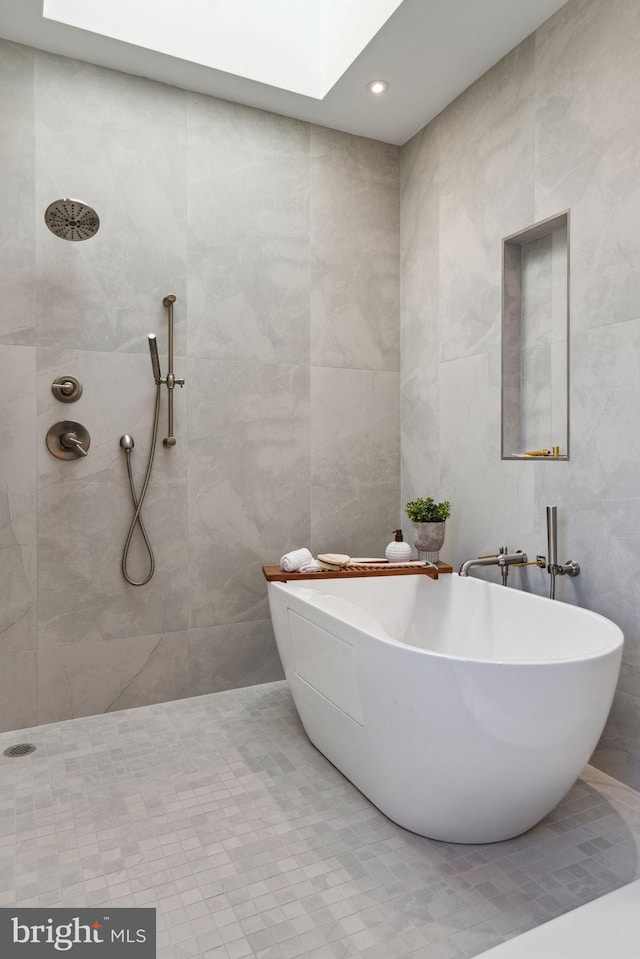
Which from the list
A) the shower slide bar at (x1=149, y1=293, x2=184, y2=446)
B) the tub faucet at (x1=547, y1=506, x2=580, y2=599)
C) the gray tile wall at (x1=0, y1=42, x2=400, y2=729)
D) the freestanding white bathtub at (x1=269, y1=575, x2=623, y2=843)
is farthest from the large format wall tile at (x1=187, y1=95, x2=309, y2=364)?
the tub faucet at (x1=547, y1=506, x2=580, y2=599)

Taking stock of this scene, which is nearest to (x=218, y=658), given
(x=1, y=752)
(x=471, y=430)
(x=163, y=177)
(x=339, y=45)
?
(x=1, y=752)

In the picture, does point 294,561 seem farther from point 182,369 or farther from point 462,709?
point 462,709

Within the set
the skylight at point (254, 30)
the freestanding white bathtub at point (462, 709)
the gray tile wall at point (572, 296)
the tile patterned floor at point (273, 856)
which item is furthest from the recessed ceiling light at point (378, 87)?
the tile patterned floor at point (273, 856)

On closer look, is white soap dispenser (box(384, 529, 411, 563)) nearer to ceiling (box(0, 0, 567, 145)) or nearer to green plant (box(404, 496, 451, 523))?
green plant (box(404, 496, 451, 523))

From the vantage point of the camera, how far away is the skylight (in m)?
2.40

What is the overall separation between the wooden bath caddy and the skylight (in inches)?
83.5

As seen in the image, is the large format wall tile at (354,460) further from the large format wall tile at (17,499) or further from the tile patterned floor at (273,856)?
the large format wall tile at (17,499)

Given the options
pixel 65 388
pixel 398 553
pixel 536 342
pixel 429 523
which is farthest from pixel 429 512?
pixel 65 388

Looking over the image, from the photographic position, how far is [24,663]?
8.27 ft

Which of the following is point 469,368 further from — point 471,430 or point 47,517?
point 47,517

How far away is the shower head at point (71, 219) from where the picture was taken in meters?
2.43

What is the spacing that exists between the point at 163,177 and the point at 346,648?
7.04ft

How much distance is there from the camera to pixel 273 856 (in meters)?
1.73

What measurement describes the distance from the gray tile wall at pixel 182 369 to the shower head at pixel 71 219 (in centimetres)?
9
